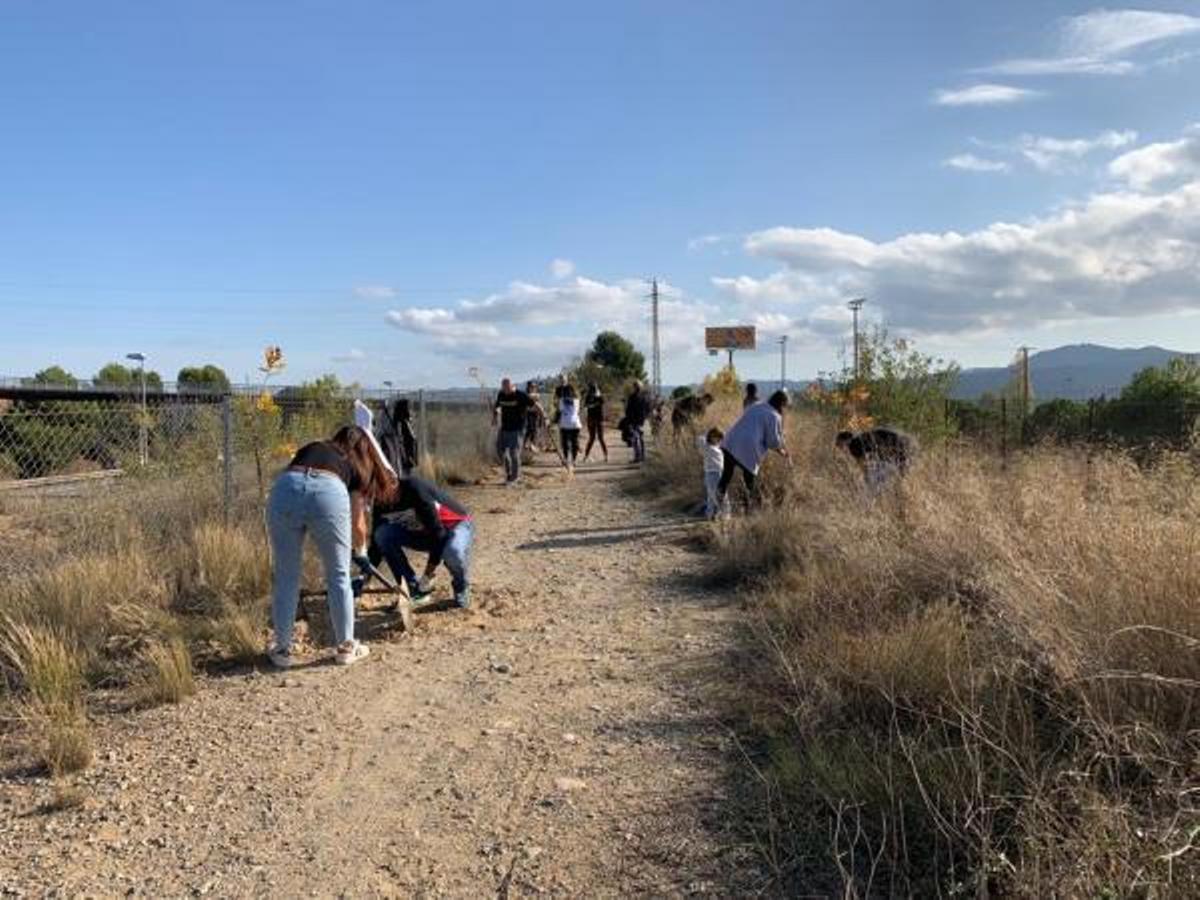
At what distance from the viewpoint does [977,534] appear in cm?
584

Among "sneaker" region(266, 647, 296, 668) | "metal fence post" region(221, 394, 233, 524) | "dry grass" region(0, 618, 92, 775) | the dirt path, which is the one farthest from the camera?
"metal fence post" region(221, 394, 233, 524)

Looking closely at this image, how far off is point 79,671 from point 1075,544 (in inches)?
205

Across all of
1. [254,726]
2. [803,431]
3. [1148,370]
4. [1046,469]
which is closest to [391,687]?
[254,726]

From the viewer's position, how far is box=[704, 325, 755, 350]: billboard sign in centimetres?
5418

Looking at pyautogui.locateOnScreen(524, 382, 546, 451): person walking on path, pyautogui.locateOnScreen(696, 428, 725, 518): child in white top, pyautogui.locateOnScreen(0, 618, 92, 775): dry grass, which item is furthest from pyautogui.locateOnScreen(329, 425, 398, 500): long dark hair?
pyautogui.locateOnScreen(524, 382, 546, 451): person walking on path

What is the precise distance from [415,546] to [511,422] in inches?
320

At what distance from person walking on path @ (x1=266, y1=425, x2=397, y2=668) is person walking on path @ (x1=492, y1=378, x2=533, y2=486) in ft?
29.4

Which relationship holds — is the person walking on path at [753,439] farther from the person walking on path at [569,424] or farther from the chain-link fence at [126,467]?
the person walking on path at [569,424]

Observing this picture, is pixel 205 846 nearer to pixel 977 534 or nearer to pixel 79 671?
pixel 79 671

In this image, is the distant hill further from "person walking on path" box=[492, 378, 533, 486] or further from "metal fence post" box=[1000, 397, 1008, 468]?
"person walking on path" box=[492, 378, 533, 486]

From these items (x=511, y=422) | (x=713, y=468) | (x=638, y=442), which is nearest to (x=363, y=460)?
(x=713, y=468)

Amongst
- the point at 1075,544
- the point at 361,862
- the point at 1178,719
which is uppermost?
the point at 1075,544

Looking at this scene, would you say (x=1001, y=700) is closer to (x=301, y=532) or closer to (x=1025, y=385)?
(x=301, y=532)

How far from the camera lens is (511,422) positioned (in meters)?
15.2
